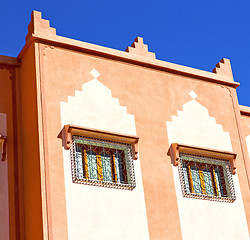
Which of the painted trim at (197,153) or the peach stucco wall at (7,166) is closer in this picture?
the peach stucco wall at (7,166)

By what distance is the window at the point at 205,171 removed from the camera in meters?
13.5

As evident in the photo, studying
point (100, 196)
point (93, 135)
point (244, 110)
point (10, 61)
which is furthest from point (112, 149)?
point (244, 110)

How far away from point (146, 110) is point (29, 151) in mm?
2824

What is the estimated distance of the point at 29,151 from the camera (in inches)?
489

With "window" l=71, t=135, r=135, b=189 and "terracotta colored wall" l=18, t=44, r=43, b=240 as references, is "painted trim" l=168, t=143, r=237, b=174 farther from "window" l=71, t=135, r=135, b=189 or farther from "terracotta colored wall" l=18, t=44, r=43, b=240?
"terracotta colored wall" l=18, t=44, r=43, b=240

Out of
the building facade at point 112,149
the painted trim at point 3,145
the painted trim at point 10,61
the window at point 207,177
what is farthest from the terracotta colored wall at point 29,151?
the window at point 207,177

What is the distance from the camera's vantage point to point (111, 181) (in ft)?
41.4

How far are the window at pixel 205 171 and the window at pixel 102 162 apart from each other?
1129mm

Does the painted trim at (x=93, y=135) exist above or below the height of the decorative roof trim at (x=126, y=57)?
below

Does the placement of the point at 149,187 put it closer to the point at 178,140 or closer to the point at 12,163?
the point at 178,140

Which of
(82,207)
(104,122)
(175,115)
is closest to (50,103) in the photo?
(104,122)

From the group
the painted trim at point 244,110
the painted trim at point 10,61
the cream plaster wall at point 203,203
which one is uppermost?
the painted trim at point 10,61

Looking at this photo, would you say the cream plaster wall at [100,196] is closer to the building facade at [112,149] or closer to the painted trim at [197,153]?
the building facade at [112,149]

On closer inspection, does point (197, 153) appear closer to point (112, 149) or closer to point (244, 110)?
point (112, 149)
